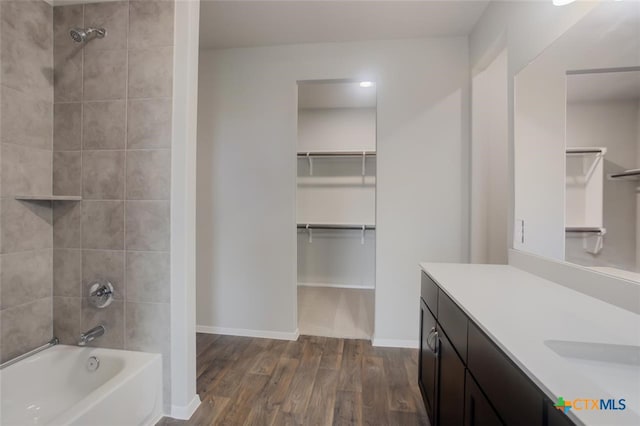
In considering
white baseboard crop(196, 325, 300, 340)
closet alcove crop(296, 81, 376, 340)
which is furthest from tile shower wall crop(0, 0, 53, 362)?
closet alcove crop(296, 81, 376, 340)

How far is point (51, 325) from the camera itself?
5.55 ft

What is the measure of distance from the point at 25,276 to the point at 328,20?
8.69ft

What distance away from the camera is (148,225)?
1.59 meters

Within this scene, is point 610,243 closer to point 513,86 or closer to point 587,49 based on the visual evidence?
point 587,49

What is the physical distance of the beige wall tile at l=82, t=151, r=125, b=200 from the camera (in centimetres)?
161

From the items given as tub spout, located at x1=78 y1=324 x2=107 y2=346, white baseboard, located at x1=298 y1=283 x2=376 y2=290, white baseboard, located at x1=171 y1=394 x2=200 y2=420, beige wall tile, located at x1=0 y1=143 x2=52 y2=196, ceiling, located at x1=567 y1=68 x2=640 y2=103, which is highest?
ceiling, located at x1=567 y1=68 x2=640 y2=103

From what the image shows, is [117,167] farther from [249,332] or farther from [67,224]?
[249,332]

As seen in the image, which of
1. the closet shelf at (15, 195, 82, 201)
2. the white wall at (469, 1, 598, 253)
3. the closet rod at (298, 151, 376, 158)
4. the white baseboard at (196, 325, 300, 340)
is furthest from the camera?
the closet rod at (298, 151, 376, 158)

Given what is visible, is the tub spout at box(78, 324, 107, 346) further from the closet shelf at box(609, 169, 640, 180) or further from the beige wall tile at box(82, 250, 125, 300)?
the closet shelf at box(609, 169, 640, 180)

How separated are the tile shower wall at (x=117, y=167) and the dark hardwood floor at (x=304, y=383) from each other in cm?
43

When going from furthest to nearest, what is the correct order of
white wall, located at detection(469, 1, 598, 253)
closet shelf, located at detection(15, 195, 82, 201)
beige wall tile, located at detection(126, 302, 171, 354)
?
beige wall tile, located at detection(126, 302, 171, 354)
closet shelf, located at detection(15, 195, 82, 201)
white wall, located at detection(469, 1, 598, 253)

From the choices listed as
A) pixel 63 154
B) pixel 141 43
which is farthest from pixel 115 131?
pixel 141 43

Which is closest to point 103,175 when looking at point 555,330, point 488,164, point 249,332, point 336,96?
point 249,332

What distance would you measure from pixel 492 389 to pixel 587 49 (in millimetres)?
1366
